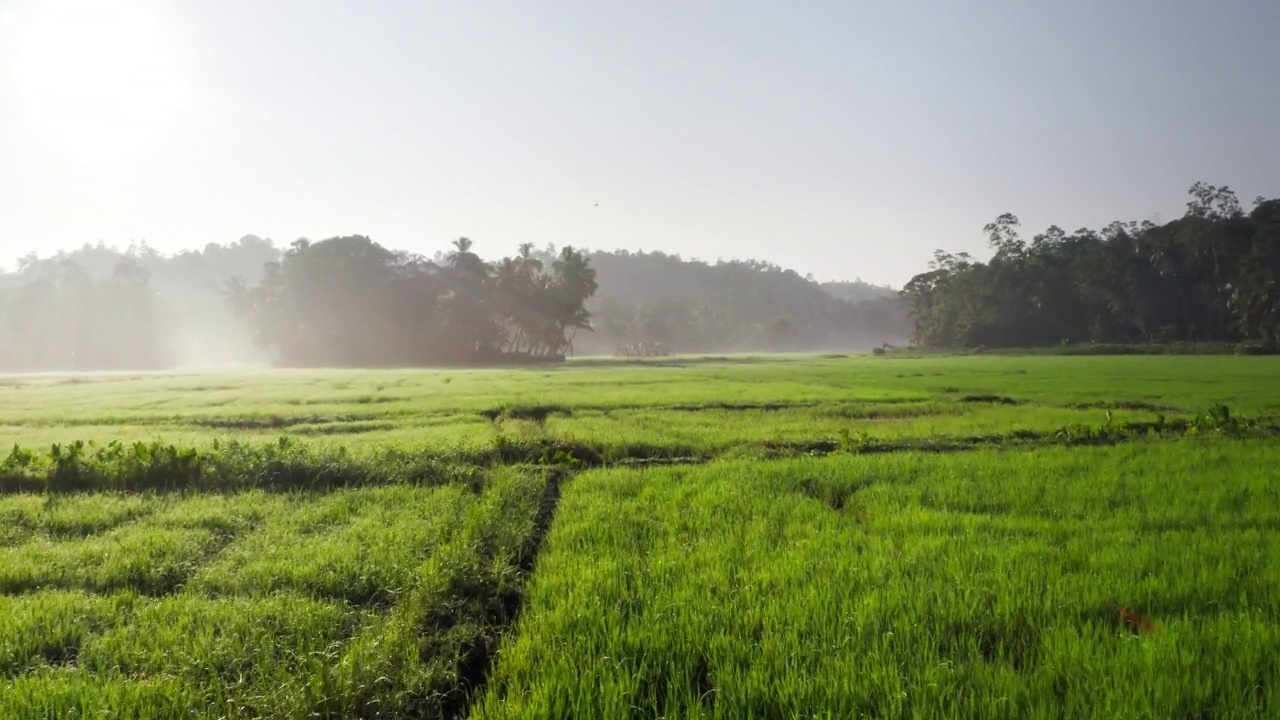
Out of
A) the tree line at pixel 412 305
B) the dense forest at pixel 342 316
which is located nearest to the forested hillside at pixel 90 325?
the dense forest at pixel 342 316

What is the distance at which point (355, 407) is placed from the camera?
15508mm

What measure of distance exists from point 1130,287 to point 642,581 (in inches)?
2395

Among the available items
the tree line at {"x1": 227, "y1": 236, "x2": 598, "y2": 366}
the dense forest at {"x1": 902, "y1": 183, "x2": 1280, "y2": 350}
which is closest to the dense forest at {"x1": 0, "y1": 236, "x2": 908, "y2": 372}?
the tree line at {"x1": 227, "y1": 236, "x2": 598, "y2": 366}

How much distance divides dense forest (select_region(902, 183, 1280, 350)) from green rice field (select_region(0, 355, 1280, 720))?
155 ft

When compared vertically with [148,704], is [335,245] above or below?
above

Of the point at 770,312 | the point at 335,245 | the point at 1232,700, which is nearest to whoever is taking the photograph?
the point at 1232,700

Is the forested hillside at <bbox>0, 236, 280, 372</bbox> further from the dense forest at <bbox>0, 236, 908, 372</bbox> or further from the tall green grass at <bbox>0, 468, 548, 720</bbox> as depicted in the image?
the tall green grass at <bbox>0, 468, 548, 720</bbox>

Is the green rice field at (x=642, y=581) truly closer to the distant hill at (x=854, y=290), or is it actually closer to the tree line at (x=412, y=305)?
the tree line at (x=412, y=305)

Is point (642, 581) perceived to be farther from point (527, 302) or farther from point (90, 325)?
point (90, 325)

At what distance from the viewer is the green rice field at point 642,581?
9.19ft

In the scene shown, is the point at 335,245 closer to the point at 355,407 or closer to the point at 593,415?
the point at 355,407

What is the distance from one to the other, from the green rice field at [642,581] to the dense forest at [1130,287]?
155ft

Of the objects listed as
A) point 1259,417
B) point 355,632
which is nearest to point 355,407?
point 355,632

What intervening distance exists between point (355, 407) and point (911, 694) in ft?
48.8
